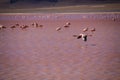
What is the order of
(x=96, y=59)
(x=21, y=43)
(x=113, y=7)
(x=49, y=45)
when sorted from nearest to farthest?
(x=96, y=59), (x=49, y=45), (x=21, y=43), (x=113, y=7)

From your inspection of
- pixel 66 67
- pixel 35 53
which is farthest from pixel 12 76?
pixel 35 53

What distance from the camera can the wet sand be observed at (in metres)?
5.83

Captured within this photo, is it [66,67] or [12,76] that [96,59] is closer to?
[66,67]

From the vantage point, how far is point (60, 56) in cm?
736

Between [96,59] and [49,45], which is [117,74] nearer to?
[96,59]

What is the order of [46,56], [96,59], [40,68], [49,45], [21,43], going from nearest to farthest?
[40,68] < [96,59] < [46,56] < [49,45] < [21,43]

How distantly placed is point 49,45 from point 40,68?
2.52 meters

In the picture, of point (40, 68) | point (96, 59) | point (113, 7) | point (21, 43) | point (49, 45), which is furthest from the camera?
point (113, 7)

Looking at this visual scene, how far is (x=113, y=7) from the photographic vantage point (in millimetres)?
18203

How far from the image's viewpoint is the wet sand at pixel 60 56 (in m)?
5.83

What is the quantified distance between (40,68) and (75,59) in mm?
963

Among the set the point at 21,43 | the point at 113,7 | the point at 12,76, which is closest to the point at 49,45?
the point at 21,43

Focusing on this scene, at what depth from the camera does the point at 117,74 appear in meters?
5.73

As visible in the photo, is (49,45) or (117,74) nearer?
(117,74)
